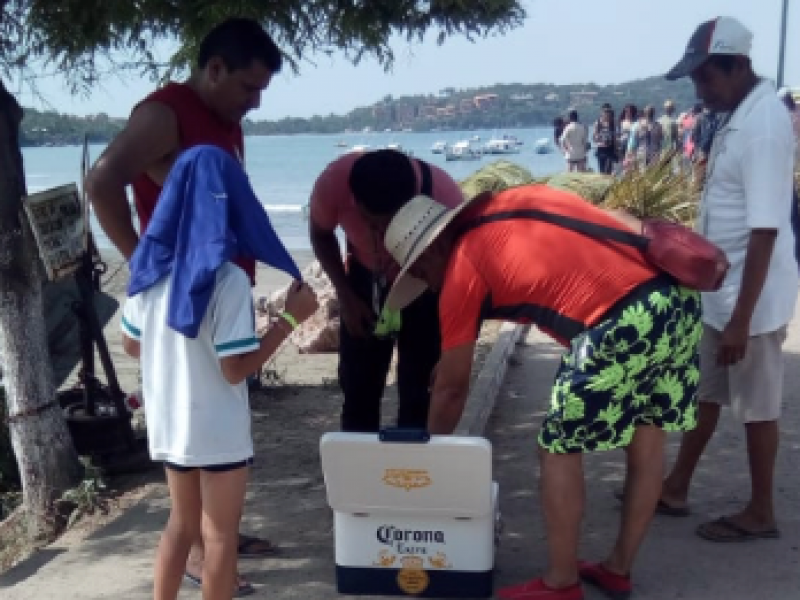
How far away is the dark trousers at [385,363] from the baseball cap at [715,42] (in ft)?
4.42

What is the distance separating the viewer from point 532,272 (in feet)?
11.1

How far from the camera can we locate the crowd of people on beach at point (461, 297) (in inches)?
123

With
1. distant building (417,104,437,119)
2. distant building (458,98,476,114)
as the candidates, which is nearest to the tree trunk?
distant building (417,104,437,119)

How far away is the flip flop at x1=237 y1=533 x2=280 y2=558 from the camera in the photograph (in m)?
4.30

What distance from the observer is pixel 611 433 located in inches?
139

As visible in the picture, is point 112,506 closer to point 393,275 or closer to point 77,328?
point 77,328

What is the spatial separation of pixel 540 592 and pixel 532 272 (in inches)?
44.4

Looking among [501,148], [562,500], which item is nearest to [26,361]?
[562,500]

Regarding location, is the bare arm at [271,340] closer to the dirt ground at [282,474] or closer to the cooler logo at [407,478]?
the cooler logo at [407,478]

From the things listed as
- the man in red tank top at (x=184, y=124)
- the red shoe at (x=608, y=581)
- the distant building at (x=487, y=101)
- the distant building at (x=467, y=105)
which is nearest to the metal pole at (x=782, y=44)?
the red shoe at (x=608, y=581)

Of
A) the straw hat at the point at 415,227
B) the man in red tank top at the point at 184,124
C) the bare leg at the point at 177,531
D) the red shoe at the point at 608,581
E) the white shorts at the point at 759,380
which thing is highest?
the man in red tank top at the point at 184,124

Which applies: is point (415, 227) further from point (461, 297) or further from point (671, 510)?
point (671, 510)

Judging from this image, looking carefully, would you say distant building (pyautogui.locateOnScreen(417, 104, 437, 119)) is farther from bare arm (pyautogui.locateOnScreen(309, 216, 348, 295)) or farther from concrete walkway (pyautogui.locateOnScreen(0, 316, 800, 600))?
bare arm (pyautogui.locateOnScreen(309, 216, 348, 295))

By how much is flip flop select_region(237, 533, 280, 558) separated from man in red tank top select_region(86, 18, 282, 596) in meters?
0.32
